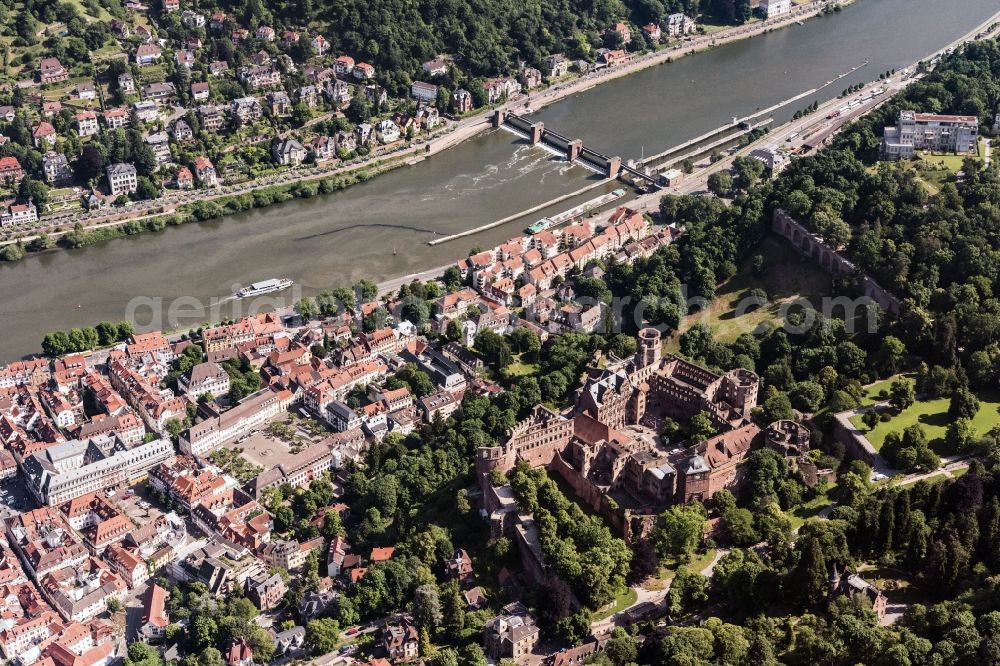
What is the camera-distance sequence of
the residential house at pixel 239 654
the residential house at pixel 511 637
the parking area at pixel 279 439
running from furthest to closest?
the parking area at pixel 279 439
the residential house at pixel 239 654
the residential house at pixel 511 637

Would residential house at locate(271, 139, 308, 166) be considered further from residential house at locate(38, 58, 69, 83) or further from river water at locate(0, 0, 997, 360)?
residential house at locate(38, 58, 69, 83)

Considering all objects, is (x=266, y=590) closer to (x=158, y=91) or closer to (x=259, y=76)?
(x=158, y=91)

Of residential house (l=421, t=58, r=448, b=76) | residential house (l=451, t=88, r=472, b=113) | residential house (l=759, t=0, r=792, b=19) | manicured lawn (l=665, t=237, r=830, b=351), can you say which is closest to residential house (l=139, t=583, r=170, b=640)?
manicured lawn (l=665, t=237, r=830, b=351)

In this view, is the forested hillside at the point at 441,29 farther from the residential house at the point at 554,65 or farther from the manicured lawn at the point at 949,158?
the manicured lawn at the point at 949,158

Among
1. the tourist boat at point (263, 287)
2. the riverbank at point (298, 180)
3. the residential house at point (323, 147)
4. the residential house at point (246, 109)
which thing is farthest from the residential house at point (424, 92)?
the tourist boat at point (263, 287)

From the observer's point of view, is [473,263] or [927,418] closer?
[927,418]

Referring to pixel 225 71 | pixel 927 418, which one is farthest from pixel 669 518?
Result: pixel 225 71

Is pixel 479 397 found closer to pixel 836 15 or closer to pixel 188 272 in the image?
pixel 188 272
